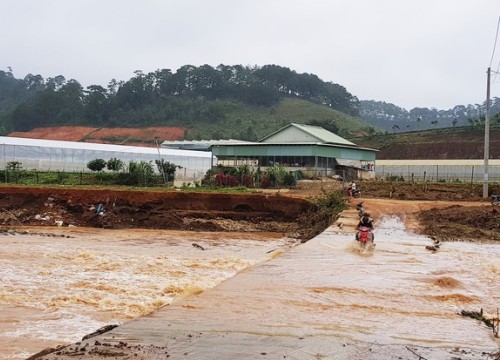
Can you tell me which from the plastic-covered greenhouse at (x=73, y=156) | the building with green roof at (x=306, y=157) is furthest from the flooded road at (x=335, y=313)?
the plastic-covered greenhouse at (x=73, y=156)

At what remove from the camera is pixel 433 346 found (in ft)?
25.3

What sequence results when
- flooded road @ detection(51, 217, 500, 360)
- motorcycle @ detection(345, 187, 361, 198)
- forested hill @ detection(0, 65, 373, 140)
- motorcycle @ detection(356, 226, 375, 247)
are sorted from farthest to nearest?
1. forested hill @ detection(0, 65, 373, 140)
2. motorcycle @ detection(345, 187, 361, 198)
3. motorcycle @ detection(356, 226, 375, 247)
4. flooded road @ detection(51, 217, 500, 360)

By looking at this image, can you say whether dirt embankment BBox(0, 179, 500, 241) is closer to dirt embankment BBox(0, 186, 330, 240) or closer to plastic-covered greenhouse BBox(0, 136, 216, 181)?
dirt embankment BBox(0, 186, 330, 240)

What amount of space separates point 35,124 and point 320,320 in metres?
107

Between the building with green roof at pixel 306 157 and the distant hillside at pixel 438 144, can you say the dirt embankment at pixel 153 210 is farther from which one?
the distant hillside at pixel 438 144

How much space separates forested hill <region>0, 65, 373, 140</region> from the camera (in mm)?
101312

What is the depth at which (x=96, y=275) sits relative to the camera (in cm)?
1475

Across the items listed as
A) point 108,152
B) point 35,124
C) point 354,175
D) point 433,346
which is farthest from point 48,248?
point 35,124

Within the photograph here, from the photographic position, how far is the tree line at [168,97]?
105312mm

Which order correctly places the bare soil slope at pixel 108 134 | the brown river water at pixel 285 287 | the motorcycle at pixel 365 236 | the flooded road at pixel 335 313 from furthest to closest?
the bare soil slope at pixel 108 134 → the motorcycle at pixel 365 236 → the brown river water at pixel 285 287 → the flooded road at pixel 335 313

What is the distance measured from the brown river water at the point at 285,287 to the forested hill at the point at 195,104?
232 ft

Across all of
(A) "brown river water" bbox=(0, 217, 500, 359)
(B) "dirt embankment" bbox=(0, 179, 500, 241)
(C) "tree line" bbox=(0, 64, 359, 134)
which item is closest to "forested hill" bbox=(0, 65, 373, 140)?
(C) "tree line" bbox=(0, 64, 359, 134)

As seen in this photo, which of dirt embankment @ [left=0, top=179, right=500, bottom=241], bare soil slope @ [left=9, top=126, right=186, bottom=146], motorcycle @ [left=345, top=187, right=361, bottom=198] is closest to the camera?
dirt embankment @ [left=0, top=179, right=500, bottom=241]

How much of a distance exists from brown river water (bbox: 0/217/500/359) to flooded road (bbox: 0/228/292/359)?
0.04 m
